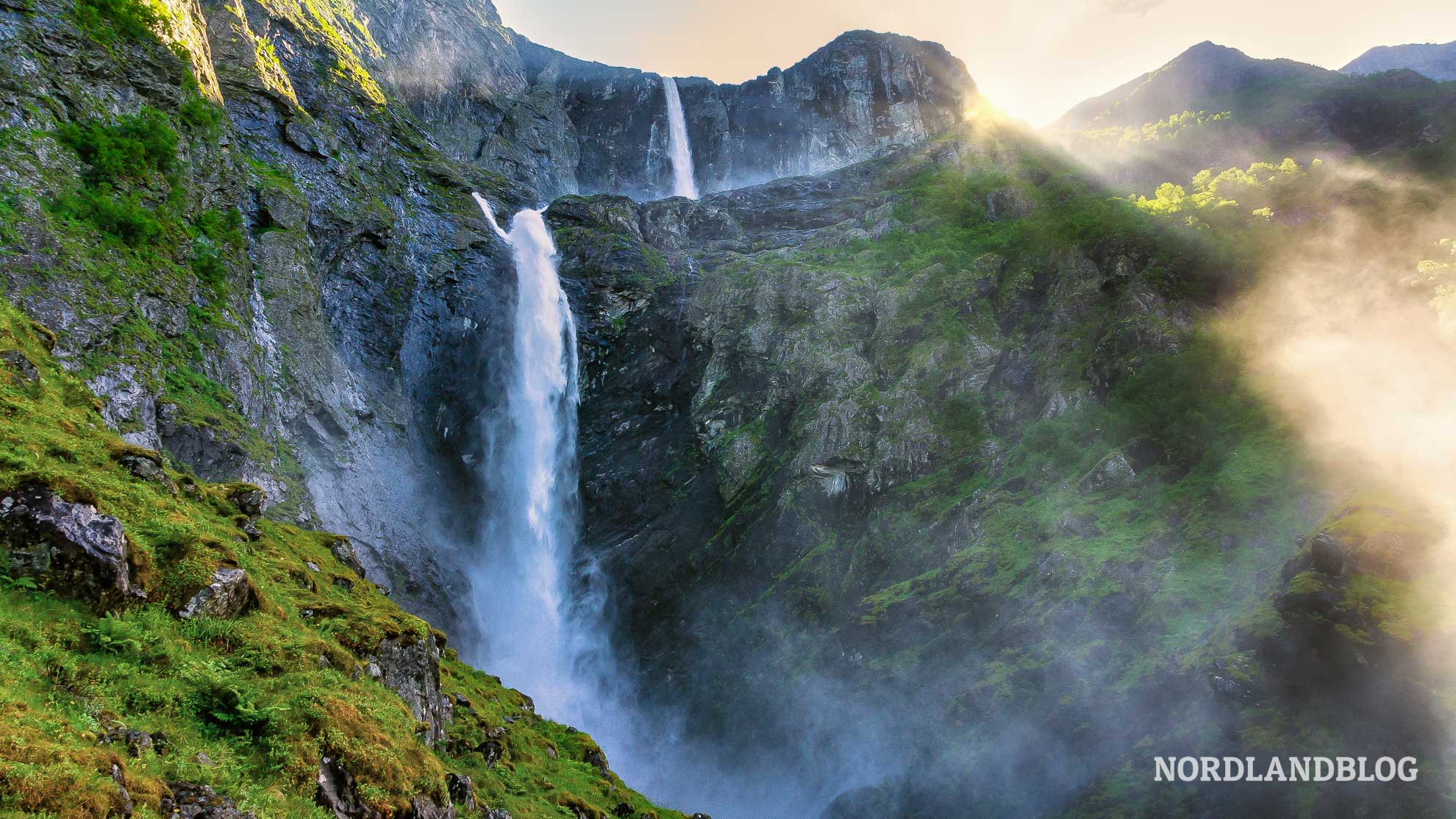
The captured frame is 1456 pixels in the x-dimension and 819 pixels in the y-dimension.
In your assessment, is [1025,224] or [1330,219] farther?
[1025,224]

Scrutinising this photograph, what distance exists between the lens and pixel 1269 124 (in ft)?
177

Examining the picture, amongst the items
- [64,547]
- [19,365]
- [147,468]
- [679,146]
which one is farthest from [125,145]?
[679,146]

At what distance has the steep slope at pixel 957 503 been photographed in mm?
22609

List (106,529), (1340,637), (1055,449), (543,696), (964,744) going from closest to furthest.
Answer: (106,529) < (1340,637) < (964,744) < (1055,449) < (543,696)

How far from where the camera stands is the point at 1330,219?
111 feet

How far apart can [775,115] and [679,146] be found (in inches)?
445

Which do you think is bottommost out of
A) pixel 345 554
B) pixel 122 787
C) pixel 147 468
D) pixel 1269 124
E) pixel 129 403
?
pixel 122 787

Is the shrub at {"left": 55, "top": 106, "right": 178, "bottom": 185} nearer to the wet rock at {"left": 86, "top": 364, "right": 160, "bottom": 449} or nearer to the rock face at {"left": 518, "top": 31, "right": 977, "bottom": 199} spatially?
the wet rock at {"left": 86, "top": 364, "right": 160, "bottom": 449}

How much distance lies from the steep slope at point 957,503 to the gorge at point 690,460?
0.17m

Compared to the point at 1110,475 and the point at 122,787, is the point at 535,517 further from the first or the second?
the point at 122,787

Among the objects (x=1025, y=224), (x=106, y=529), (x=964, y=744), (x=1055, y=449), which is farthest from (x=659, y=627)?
(x=1025, y=224)

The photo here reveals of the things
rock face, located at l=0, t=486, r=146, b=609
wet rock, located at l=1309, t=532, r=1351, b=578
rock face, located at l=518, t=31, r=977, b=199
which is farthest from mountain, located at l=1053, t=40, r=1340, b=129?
rock face, located at l=0, t=486, r=146, b=609

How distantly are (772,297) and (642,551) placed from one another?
698 inches

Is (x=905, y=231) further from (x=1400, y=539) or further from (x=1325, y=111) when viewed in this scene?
(x=1400, y=539)
